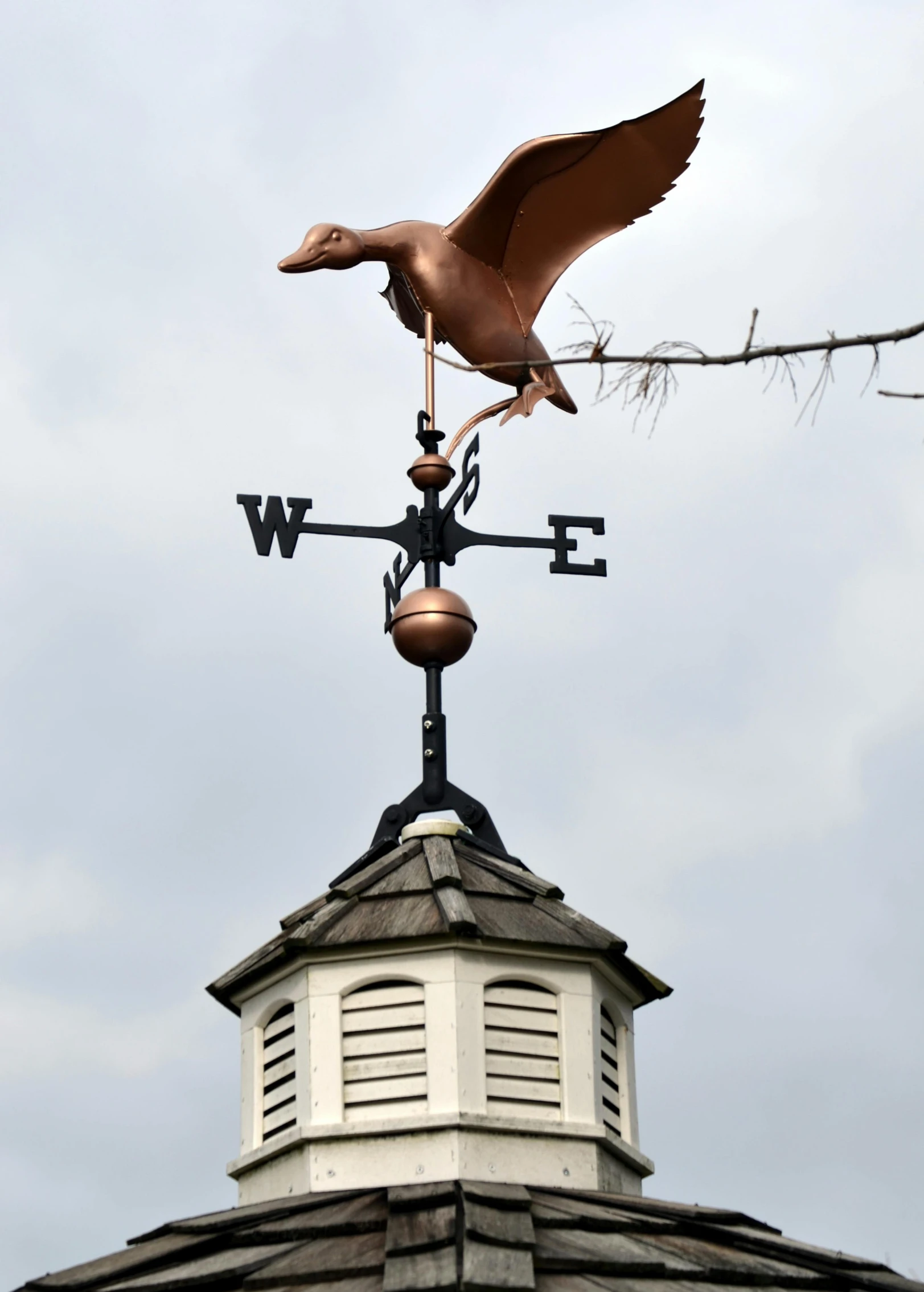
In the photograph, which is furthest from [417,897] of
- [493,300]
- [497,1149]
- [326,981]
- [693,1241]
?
[493,300]

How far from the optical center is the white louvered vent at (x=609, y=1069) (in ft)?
42.4

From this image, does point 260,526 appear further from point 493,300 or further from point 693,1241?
point 693,1241

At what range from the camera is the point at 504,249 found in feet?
48.3

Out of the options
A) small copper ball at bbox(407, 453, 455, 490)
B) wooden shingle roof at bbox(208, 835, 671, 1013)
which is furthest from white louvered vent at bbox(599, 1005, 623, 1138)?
small copper ball at bbox(407, 453, 455, 490)

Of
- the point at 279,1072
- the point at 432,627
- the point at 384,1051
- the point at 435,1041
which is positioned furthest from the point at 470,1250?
the point at 432,627

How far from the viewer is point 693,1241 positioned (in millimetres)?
11328

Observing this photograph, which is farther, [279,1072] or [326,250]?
[326,250]

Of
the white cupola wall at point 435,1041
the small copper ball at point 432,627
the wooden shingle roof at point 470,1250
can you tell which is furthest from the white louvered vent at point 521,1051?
the small copper ball at point 432,627

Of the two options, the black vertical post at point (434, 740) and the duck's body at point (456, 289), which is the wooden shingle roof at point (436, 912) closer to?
the black vertical post at point (434, 740)

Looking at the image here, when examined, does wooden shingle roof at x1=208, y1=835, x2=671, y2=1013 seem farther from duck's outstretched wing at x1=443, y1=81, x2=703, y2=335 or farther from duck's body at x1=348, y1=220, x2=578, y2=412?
duck's outstretched wing at x1=443, y1=81, x2=703, y2=335

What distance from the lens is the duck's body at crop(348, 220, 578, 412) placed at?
14719 mm

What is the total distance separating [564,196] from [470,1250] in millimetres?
7533

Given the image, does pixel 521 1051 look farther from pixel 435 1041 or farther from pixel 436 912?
pixel 436 912

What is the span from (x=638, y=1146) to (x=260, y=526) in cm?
502
